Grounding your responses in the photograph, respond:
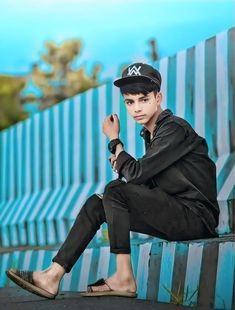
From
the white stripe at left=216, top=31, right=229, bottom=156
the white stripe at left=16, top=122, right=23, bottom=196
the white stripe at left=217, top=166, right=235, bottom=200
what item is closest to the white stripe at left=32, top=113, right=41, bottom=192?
the white stripe at left=16, top=122, right=23, bottom=196

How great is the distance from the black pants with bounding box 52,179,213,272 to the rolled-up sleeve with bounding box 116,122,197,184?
0.07 meters

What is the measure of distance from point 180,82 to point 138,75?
296cm

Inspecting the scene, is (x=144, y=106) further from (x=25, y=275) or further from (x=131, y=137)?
(x=131, y=137)

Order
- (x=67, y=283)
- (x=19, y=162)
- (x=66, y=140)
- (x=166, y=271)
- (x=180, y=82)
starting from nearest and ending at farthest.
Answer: (x=166, y=271) < (x=67, y=283) < (x=180, y=82) < (x=66, y=140) < (x=19, y=162)

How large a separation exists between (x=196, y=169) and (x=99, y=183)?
531 centimetres

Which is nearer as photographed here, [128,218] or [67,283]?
[128,218]

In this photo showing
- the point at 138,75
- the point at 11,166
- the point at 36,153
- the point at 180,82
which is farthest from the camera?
the point at 11,166

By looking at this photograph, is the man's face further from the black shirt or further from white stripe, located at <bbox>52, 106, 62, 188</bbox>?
white stripe, located at <bbox>52, 106, 62, 188</bbox>

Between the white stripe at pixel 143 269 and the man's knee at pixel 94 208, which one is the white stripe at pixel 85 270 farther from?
the man's knee at pixel 94 208

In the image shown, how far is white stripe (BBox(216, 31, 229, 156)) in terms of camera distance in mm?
7023

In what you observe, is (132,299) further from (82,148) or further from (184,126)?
(82,148)

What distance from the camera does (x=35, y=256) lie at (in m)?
9.25

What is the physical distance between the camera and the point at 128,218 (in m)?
4.84

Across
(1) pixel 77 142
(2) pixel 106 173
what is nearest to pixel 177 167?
(2) pixel 106 173
